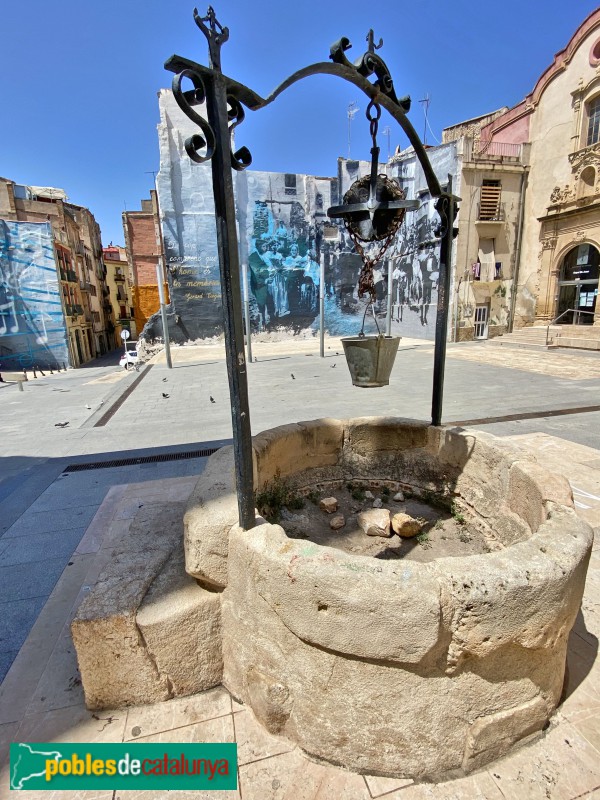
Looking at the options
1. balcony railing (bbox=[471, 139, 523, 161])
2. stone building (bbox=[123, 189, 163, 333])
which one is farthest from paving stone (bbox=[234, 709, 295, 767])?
stone building (bbox=[123, 189, 163, 333])

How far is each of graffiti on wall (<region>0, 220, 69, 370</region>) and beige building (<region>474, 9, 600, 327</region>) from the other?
75.2 feet

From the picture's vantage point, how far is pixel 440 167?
20.2 meters

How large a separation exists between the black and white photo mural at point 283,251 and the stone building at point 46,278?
480cm

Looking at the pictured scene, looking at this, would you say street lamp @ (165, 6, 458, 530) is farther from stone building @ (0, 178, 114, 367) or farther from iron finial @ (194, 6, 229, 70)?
stone building @ (0, 178, 114, 367)

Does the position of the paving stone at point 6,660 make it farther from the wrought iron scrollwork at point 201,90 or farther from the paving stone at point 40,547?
the wrought iron scrollwork at point 201,90

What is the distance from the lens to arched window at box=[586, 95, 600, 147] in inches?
664

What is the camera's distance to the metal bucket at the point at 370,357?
2.85 m

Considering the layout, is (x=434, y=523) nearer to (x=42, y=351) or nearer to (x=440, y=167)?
(x=440, y=167)

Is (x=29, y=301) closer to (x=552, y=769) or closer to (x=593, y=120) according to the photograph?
(x=552, y=769)

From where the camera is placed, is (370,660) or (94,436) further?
(94,436)

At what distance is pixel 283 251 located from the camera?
24.9m

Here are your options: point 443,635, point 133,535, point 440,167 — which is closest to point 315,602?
point 443,635

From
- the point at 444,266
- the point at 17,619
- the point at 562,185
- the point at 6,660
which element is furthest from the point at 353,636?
the point at 562,185

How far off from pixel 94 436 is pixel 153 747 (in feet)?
18.8
